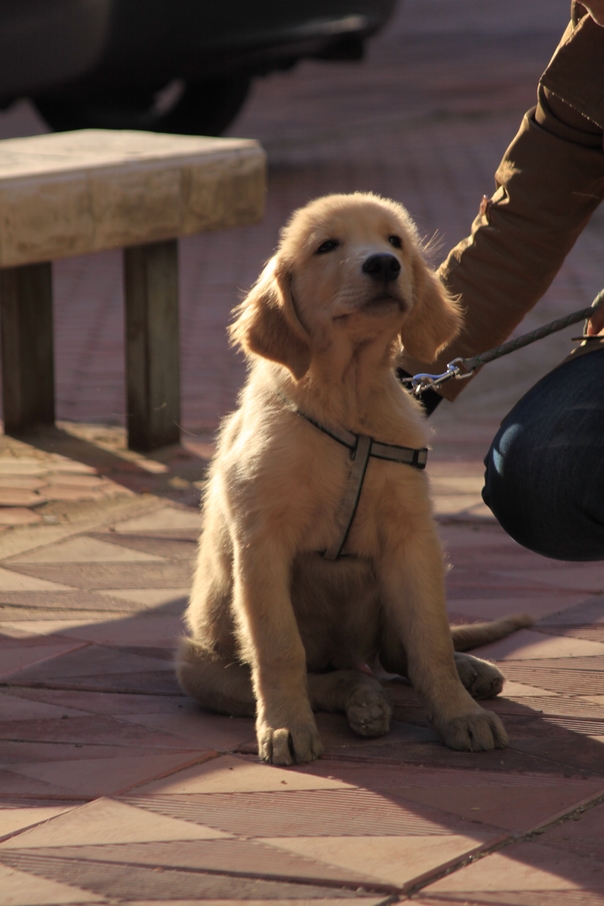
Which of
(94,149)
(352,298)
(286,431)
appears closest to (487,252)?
(352,298)

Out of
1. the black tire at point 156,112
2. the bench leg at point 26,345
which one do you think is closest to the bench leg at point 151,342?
the bench leg at point 26,345

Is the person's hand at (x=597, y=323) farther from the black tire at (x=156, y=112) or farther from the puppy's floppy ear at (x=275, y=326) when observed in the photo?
the black tire at (x=156, y=112)

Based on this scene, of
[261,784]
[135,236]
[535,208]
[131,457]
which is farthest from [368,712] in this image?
[135,236]

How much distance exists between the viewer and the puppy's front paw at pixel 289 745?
8.38ft

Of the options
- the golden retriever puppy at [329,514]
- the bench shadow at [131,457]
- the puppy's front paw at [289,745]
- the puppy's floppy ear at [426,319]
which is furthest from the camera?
the bench shadow at [131,457]

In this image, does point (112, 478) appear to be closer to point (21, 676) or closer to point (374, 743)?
point (21, 676)

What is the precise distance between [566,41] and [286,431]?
1.18 metres

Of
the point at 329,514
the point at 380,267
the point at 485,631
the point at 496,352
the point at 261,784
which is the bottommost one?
the point at 485,631

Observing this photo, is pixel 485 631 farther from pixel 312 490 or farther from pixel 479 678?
pixel 312 490

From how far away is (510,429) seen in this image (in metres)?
2.96

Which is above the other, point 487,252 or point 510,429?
point 487,252

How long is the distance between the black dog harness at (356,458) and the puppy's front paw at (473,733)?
438 millimetres

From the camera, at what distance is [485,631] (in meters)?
3.23

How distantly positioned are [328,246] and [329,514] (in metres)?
0.61
